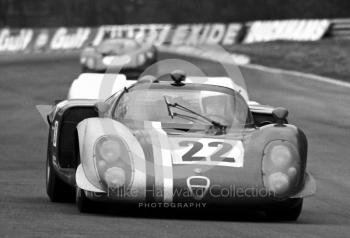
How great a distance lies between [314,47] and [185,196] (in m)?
23.1

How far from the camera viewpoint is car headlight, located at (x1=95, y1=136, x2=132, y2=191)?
22.9ft

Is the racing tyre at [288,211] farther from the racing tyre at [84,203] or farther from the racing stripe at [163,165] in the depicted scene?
the racing tyre at [84,203]

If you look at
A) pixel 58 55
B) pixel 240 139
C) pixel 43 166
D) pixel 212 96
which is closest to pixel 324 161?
pixel 43 166

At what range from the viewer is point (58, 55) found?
115 ft

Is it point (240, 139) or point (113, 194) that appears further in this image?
point (240, 139)

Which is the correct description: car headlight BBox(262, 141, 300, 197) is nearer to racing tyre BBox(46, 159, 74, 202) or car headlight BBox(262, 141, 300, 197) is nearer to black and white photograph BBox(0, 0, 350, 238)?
black and white photograph BBox(0, 0, 350, 238)

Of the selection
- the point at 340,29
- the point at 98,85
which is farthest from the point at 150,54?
the point at 98,85

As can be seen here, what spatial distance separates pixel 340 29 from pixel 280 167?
84.0 feet

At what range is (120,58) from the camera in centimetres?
2545

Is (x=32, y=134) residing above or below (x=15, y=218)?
below

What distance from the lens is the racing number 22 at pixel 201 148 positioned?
7.12 meters

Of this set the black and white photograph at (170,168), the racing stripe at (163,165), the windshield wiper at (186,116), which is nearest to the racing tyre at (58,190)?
the black and white photograph at (170,168)

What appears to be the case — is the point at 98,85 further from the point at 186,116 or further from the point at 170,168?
the point at 170,168

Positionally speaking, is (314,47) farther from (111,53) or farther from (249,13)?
(249,13)
